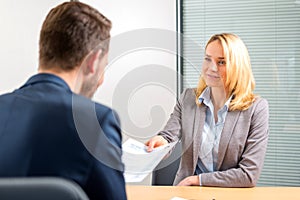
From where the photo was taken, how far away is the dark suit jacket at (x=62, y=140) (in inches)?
37.9

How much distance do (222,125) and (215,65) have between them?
12.5 inches

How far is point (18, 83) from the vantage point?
341 centimetres

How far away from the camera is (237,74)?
2219 millimetres

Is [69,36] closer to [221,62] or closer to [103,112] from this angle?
[103,112]

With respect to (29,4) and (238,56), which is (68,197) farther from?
(29,4)

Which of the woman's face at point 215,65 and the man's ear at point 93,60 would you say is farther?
the woman's face at point 215,65

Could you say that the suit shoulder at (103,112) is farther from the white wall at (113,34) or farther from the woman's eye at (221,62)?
the white wall at (113,34)

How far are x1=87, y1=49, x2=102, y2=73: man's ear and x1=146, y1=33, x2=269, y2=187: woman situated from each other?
0.90 m

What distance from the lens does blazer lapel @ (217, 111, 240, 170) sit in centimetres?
215

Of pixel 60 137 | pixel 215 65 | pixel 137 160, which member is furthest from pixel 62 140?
pixel 215 65

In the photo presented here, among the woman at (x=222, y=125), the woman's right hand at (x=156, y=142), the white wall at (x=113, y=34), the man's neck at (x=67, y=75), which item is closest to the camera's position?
the man's neck at (x=67, y=75)

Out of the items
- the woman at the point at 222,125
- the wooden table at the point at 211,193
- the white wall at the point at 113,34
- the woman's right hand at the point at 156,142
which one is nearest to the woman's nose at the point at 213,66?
the woman at the point at 222,125

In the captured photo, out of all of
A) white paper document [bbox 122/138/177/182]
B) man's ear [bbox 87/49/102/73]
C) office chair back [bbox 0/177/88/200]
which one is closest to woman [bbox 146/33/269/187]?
A: white paper document [bbox 122/138/177/182]

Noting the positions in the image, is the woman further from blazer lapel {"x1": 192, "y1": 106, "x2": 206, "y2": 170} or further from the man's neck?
the man's neck
